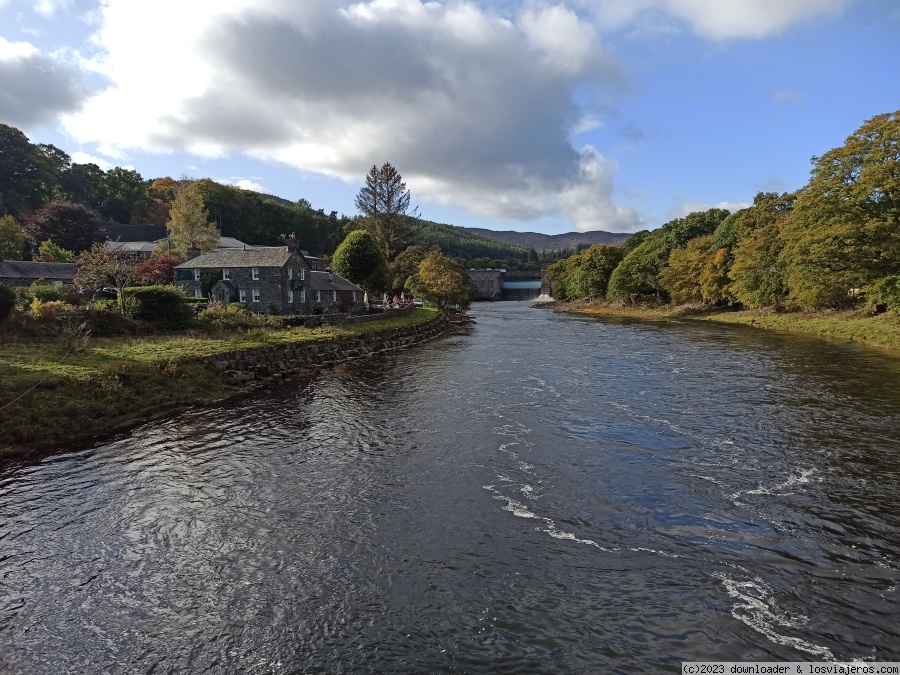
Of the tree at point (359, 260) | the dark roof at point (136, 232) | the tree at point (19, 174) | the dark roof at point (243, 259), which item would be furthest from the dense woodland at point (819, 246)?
the tree at point (19, 174)

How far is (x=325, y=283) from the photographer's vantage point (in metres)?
60.7

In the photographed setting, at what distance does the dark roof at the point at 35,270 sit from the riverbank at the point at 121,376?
3089 centimetres

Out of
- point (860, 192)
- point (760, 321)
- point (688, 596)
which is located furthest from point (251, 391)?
point (760, 321)

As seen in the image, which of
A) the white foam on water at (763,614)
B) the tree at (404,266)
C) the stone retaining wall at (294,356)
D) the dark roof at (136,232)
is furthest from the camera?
the dark roof at (136,232)

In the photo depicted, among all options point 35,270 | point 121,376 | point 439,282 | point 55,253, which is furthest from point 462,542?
point 55,253

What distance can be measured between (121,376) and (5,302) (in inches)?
495

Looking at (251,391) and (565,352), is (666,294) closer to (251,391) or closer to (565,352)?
(565,352)

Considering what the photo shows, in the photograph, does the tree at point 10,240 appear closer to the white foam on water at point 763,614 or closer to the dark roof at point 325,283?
the dark roof at point 325,283

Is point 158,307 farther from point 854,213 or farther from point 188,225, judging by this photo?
point 854,213

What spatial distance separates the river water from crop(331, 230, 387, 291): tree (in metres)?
54.5

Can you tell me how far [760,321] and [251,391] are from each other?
60.6 m

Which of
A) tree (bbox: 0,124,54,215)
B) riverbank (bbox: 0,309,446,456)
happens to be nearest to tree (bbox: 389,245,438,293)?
riverbank (bbox: 0,309,446,456)

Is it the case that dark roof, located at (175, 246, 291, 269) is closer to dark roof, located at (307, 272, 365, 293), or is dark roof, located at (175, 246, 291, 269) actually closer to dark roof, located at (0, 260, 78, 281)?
dark roof, located at (307, 272, 365, 293)

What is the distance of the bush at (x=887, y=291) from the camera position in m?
45.3
